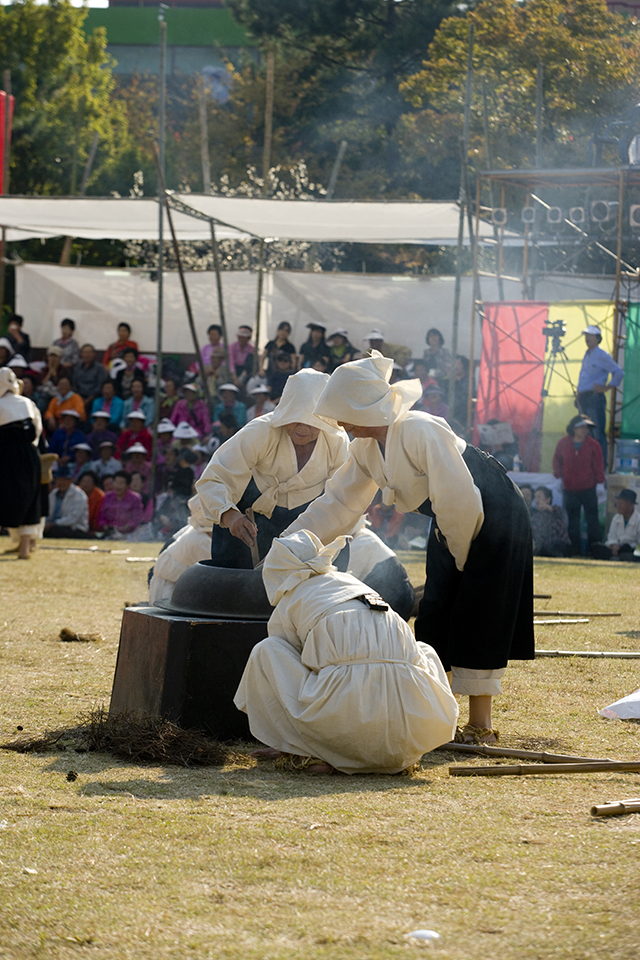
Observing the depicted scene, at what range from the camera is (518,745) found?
4418 mm

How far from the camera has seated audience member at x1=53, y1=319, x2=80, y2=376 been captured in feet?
53.0

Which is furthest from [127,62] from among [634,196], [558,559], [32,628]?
[32,628]

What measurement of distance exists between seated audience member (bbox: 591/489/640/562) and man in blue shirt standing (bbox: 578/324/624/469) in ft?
2.19

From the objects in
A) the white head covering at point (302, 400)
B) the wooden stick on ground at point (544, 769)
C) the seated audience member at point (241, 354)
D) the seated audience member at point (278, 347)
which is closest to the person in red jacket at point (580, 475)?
the seated audience member at point (278, 347)

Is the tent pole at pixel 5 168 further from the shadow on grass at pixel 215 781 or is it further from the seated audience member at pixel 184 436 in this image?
the shadow on grass at pixel 215 781

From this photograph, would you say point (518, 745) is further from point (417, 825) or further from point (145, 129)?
point (145, 129)

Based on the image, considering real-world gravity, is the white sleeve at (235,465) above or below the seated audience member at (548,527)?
above

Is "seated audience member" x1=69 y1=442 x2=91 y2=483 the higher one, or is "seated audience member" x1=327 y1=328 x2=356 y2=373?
"seated audience member" x1=327 y1=328 x2=356 y2=373

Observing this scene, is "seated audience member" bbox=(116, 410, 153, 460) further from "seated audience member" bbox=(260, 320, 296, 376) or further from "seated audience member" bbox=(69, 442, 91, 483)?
"seated audience member" bbox=(260, 320, 296, 376)

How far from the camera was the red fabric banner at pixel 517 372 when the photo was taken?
1308 centimetres

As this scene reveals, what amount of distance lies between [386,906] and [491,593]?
2018mm

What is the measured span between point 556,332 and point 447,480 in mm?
8981

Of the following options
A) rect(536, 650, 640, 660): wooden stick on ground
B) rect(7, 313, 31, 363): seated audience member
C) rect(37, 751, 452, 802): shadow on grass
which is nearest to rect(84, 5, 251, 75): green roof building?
rect(7, 313, 31, 363): seated audience member

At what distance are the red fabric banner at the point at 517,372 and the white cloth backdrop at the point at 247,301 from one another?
1855 mm
